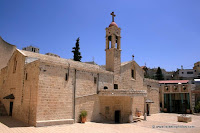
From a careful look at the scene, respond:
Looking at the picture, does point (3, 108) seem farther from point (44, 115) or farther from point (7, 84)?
point (44, 115)

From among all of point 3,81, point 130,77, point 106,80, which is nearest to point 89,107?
point 106,80

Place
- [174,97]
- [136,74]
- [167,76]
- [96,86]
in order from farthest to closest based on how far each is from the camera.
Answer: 1. [167,76]
2. [174,97]
3. [136,74]
4. [96,86]

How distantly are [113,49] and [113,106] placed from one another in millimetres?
6887

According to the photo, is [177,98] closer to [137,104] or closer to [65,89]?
[137,104]

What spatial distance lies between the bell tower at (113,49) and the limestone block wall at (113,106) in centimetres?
364

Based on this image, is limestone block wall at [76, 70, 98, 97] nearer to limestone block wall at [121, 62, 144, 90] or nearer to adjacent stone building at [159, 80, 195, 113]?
limestone block wall at [121, 62, 144, 90]

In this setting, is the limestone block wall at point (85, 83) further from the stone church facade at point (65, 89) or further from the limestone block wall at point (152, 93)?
the limestone block wall at point (152, 93)

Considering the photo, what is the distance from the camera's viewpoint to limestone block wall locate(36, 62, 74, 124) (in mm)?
12508

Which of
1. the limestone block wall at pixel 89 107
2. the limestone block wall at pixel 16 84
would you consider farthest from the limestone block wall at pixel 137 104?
the limestone block wall at pixel 16 84

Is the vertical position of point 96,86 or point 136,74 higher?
point 136,74

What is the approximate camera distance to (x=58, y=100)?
13.6m

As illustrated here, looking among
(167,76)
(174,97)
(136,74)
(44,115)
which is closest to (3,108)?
(44,115)

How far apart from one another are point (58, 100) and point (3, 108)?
7.45 m

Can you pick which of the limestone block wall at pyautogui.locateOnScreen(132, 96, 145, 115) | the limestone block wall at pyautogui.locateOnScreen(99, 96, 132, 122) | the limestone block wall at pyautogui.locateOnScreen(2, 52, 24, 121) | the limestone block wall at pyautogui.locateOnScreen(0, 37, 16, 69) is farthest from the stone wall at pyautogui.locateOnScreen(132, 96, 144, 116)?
the limestone block wall at pyautogui.locateOnScreen(0, 37, 16, 69)
